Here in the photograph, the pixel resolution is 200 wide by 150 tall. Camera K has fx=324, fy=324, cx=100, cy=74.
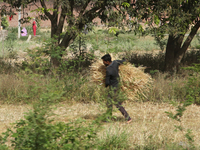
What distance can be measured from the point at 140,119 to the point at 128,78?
100 centimetres

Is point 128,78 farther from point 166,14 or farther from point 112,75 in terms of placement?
point 166,14

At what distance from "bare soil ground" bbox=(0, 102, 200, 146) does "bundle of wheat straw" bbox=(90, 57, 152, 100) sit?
0.55 m

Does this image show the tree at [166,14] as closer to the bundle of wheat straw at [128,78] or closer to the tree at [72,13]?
the tree at [72,13]

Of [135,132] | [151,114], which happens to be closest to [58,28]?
[151,114]

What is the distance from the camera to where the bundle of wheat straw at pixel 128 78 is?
744cm

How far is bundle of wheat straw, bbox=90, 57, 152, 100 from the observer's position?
24.4 ft

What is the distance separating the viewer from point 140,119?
7.33 metres

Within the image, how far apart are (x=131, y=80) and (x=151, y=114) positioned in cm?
100

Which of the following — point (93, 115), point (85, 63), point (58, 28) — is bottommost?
point (93, 115)

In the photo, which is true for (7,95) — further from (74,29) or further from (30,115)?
(30,115)

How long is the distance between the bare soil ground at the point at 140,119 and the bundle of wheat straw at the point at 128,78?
21.8 inches

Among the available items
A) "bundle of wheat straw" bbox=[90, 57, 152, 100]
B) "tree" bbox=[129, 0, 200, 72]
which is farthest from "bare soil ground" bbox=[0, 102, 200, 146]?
"tree" bbox=[129, 0, 200, 72]

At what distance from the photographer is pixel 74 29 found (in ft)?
31.2

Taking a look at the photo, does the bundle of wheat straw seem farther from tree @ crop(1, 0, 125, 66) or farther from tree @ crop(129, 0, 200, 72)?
tree @ crop(129, 0, 200, 72)
